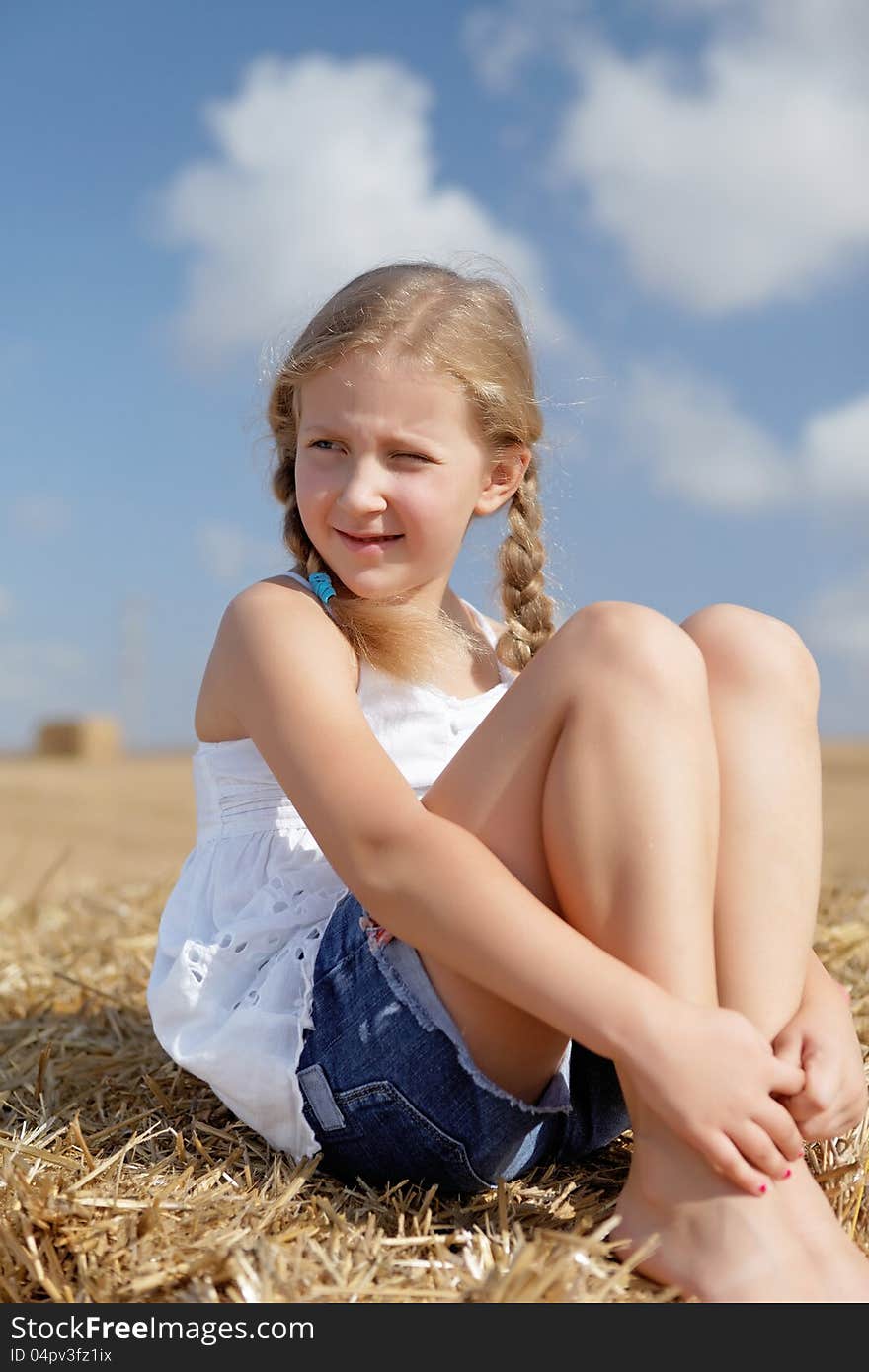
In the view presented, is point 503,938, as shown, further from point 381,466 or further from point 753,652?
point 381,466

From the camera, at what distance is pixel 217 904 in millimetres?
1938

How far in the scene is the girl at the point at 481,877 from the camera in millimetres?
1444

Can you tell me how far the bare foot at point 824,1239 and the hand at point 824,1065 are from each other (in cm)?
9

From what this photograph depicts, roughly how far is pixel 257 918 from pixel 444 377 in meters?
0.88

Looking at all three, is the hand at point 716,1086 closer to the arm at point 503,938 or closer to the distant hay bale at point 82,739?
the arm at point 503,938

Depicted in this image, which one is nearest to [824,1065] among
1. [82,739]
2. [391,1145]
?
[391,1145]

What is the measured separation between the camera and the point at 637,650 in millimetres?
1529

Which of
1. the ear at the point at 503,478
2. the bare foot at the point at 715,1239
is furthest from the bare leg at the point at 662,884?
the ear at the point at 503,478

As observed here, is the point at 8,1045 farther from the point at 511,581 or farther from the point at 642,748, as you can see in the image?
the point at 642,748

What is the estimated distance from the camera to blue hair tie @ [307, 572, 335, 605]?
6.38ft

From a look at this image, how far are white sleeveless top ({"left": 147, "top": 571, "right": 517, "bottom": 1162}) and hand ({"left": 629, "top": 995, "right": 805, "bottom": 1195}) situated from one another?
1.77 feet

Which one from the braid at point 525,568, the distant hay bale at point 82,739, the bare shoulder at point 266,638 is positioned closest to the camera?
the bare shoulder at point 266,638

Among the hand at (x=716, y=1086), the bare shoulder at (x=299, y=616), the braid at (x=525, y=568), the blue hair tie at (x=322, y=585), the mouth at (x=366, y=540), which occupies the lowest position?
the hand at (x=716, y=1086)

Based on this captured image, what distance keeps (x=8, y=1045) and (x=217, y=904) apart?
0.89 m
